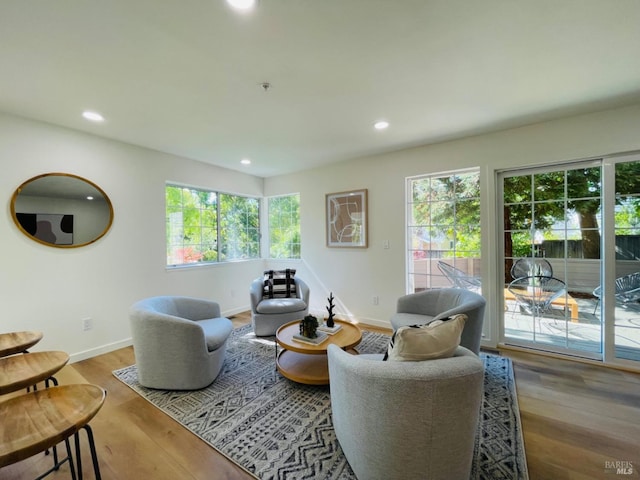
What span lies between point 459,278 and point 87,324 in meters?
4.38

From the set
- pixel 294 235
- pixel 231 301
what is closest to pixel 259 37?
pixel 294 235

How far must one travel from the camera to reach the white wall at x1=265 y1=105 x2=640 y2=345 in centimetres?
270

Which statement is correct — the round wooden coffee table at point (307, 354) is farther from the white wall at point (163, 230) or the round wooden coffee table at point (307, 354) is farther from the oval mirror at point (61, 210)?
the oval mirror at point (61, 210)

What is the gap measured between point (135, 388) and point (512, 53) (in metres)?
3.84

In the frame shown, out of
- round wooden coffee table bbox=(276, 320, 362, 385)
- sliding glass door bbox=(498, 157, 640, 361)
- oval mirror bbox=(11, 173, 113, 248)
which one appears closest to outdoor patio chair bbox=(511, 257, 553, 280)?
sliding glass door bbox=(498, 157, 640, 361)

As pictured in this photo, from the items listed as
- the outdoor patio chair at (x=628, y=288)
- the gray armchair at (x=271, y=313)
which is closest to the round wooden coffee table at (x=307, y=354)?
the gray armchair at (x=271, y=313)

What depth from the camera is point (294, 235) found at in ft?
16.3

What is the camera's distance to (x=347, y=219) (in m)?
4.24

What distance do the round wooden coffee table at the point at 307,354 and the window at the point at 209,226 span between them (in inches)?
89.2

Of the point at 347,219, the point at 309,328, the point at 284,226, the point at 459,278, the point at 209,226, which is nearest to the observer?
the point at 309,328

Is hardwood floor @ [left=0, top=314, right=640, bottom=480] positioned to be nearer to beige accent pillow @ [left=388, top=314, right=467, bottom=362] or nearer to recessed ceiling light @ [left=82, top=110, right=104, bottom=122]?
beige accent pillow @ [left=388, top=314, right=467, bottom=362]

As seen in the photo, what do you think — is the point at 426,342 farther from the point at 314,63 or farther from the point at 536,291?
the point at 536,291

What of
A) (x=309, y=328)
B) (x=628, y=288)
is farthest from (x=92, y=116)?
(x=628, y=288)

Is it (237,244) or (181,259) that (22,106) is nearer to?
(181,259)
